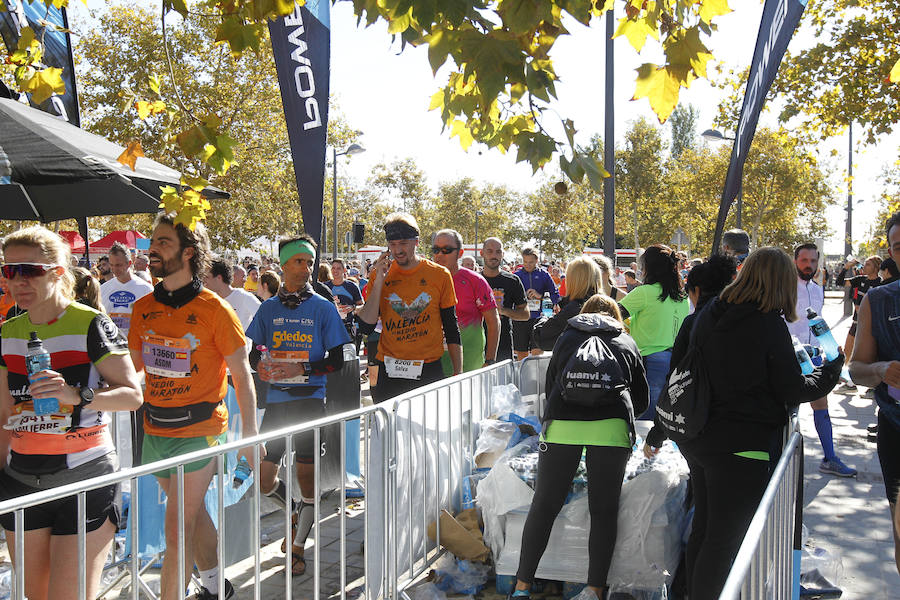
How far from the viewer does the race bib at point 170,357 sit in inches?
145

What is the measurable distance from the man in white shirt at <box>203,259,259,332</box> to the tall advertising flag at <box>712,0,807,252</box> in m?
4.03

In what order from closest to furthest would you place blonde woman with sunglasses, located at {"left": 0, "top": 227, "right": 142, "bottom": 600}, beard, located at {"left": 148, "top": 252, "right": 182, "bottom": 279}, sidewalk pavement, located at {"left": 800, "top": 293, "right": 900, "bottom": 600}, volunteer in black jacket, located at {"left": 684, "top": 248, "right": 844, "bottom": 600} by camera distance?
blonde woman with sunglasses, located at {"left": 0, "top": 227, "right": 142, "bottom": 600}, volunteer in black jacket, located at {"left": 684, "top": 248, "right": 844, "bottom": 600}, beard, located at {"left": 148, "top": 252, "right": 182, "bottom": 279}, sidewalk pavement, located at {"left": 800, "top": 293, "right": 900, "bottom": 600}

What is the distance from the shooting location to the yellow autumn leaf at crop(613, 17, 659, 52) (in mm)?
3055

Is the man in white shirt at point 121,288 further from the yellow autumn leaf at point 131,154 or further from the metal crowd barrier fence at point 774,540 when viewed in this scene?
the metal crowd barrier fence at point 774,540

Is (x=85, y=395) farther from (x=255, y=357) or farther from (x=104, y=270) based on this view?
(x=104, y=270)

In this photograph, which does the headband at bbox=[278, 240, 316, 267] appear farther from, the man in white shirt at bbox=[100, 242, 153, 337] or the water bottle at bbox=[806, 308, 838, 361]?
the man in white shirt at bbox=[100, 242, 153, 337]

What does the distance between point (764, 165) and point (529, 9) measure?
1410 inches

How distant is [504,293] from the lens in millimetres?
8008

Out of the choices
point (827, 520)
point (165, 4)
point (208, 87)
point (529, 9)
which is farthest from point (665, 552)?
point (208, 87)

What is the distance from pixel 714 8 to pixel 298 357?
121 inches

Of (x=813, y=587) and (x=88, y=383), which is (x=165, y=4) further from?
(x=813, y=587)

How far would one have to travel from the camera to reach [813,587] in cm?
429

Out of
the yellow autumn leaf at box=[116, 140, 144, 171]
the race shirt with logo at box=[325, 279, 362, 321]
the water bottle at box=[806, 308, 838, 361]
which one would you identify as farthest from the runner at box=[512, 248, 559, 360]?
the yellow autumn leaf at box=[116, 140, 144, 171]

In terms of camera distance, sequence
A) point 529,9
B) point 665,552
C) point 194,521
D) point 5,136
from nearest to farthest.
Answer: point 529,9 < point 194,521 < point 665,552 < point 5,136
